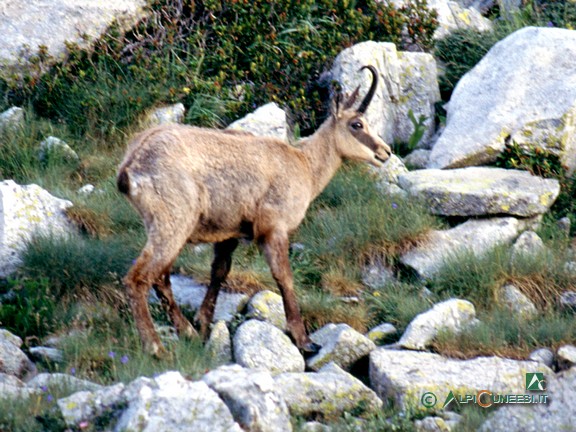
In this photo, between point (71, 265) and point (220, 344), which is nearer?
point (220, 344)

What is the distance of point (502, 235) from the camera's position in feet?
33.0

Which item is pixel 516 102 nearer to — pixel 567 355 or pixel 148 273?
pixel 567 355

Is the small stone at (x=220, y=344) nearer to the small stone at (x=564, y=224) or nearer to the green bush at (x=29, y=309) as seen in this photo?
the green bush at (x=29, y=309)

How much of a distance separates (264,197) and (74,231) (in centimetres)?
205

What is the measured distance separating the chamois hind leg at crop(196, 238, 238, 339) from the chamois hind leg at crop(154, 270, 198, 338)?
0.24m

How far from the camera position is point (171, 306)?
8562 millimetres

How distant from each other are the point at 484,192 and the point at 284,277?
2.61m

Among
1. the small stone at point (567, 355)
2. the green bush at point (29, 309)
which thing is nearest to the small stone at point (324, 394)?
the small stone at point (567, 355)

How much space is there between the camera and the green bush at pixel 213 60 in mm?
11406

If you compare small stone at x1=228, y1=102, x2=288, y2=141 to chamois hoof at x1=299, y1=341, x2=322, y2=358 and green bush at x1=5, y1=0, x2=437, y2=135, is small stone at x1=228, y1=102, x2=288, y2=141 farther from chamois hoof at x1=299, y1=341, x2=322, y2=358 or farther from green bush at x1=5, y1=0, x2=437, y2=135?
chamois hoof at x1=299, y1=341, x2=322, y2=358

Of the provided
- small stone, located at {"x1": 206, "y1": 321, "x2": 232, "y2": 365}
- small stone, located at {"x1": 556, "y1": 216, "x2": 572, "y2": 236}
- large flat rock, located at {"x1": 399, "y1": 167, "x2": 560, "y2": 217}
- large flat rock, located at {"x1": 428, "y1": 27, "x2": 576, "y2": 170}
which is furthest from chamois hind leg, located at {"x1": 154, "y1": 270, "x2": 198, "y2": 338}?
small stone, located at {"x1": 556, "y1": 216, "x2": 572, "y2": 236}

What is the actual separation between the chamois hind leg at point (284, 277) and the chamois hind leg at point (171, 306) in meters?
0.77

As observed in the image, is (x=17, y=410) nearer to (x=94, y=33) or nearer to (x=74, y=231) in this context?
(x=74, y=231)

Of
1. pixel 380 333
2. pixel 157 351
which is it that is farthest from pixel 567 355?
pixel 157 351
